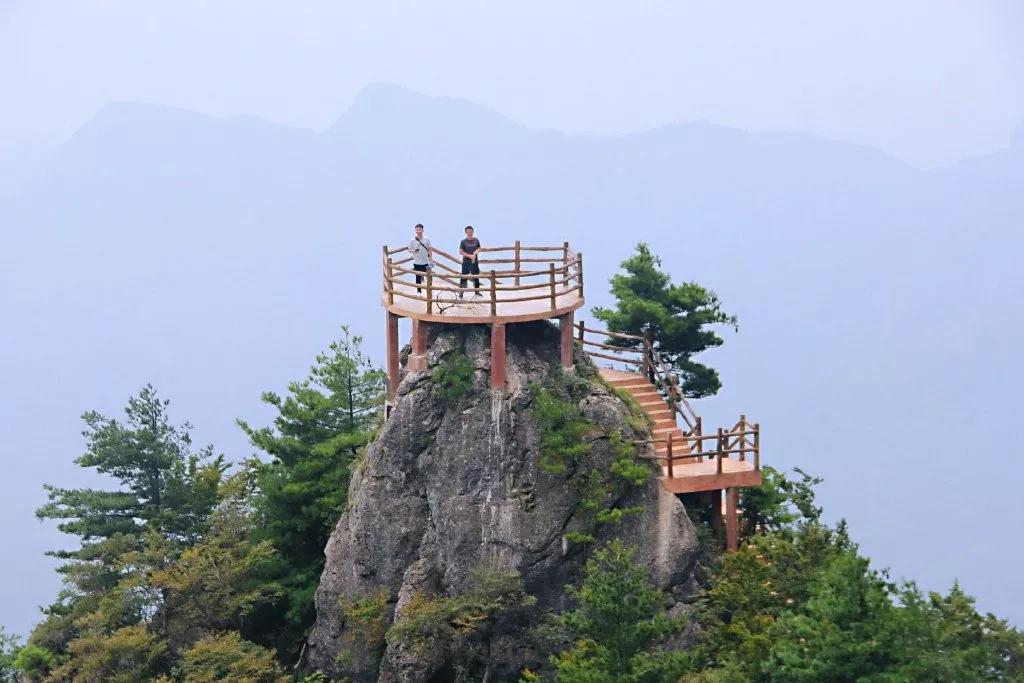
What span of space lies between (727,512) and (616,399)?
383 cm

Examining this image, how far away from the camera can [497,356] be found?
91.2 feet

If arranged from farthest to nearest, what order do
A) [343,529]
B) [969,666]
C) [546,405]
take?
[343,529] < [546,405] < [969,666]

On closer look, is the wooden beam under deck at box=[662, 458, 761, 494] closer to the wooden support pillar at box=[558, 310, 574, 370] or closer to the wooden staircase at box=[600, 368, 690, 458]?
the wooden staircase at box=[600, 368, 690, 458]

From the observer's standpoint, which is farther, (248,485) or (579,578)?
(248,485)

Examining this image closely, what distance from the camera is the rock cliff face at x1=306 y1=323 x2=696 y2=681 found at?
27.6 meters

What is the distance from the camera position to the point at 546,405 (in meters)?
27.6

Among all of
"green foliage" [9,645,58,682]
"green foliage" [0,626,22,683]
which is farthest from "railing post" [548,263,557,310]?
"green foliage" [0,626,22,683]

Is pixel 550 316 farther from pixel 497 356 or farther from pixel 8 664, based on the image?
pixel 8 664

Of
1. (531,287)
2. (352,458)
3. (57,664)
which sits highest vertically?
(531,287)

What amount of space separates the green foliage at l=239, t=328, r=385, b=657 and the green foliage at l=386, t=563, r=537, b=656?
514cm

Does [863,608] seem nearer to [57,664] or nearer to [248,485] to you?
[248,485]

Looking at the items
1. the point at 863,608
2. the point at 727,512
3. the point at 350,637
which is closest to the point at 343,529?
the point at 350,637

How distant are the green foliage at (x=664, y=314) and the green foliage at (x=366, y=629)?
11.2 metres

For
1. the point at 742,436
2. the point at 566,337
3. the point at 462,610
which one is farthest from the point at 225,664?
the point at 742,436
